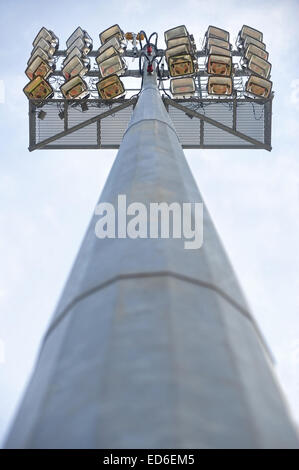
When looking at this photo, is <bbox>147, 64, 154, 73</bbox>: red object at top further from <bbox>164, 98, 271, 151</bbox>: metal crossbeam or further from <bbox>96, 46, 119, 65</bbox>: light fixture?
<bbox>96, 46, 119, 65</bbox>: light fixture

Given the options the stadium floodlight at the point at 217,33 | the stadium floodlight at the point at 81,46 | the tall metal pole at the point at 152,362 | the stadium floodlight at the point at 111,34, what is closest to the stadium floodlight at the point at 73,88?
the stadium floodlight at the point at 81,46

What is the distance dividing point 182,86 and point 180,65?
685mm

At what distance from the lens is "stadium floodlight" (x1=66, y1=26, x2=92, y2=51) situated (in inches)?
853

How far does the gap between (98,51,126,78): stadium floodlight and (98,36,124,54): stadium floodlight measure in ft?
2.42

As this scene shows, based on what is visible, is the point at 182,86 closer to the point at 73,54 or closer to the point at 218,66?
the point at 218,66

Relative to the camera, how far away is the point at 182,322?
2.79 m

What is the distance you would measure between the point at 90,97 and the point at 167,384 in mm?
17802

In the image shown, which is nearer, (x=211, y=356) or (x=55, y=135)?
(x=211, y=356)

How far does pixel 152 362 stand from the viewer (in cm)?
252

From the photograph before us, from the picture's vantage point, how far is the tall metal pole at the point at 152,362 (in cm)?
223

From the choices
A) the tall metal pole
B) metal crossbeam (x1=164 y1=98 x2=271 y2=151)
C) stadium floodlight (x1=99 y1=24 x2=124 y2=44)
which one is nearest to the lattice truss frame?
metal crossbeam (x1=164 y1=98 x2=271 y2=151)
